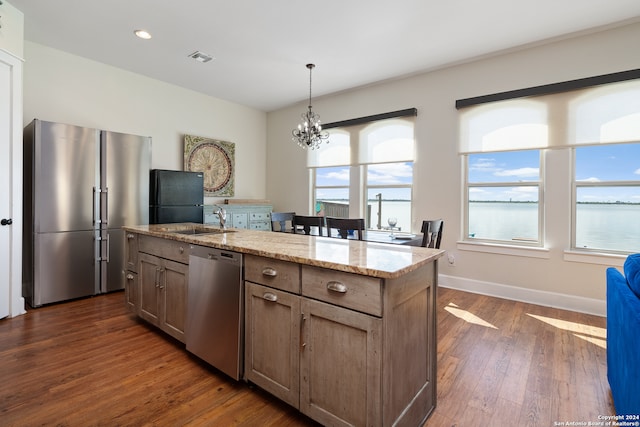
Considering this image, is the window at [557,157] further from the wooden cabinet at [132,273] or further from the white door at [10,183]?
the white door at [10,183]

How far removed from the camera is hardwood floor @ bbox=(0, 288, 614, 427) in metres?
1.71

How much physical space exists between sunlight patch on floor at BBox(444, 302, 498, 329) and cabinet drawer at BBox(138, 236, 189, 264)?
276 cm

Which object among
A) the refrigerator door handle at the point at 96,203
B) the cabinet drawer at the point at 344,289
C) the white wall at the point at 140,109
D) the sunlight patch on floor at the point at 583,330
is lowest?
the sunlight patch on floor at the point at 583,330

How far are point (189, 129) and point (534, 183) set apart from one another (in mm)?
5214

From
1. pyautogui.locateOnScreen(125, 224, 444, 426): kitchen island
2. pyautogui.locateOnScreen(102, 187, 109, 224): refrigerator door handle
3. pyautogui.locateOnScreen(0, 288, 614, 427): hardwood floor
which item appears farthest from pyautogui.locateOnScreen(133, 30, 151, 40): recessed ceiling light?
pyautogui.locateOnScreen(0, 288, 614, 427): hardwood floor

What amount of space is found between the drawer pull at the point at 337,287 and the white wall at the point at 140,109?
4373mm

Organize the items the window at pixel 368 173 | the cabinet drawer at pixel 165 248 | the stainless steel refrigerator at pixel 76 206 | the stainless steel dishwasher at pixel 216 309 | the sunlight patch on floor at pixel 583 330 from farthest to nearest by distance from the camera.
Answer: the window at pixel 368 173, the stainless steel refrigerator at pixel 76 206, the sunlight patch on floor at pixel 583 330, the cabinet drawer at pixel 165 248, the stainless steel dishwasher at pixel 216 309

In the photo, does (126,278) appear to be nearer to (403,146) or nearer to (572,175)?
(403,146)

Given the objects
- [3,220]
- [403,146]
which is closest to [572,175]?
[403,146]

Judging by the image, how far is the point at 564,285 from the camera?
11.5 feet

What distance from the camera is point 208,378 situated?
2078 millimetres

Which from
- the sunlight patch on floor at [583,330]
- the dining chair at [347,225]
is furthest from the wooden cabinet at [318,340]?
the sunlight patch on floor at [583,330]

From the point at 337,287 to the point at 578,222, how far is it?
11.8 ft

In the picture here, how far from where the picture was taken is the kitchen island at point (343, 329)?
135 centimetres
